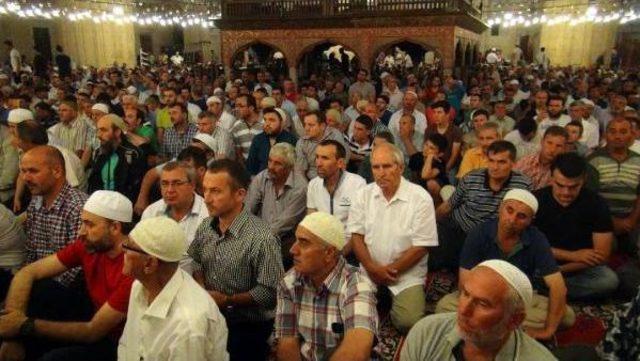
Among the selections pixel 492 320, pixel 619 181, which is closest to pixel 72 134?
pixel 492 320

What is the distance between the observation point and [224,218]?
324 centimetres

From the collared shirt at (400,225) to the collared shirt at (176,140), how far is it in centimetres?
337

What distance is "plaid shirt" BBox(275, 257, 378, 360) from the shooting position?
101 inches

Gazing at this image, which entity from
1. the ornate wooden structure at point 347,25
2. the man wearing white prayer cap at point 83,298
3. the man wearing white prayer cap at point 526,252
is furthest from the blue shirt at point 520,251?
the ornate wooden structure at point 347,25

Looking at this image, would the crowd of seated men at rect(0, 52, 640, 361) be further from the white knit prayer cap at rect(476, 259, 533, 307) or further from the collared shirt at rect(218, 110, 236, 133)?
the collared shirt at rect(218, 110, 236, 133)

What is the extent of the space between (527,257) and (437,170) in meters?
2.28

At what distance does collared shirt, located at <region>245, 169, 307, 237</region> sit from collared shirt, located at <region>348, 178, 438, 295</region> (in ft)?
2.59

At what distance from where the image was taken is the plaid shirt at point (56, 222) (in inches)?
140

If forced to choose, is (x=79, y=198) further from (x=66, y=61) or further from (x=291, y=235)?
(x=66, y=61)

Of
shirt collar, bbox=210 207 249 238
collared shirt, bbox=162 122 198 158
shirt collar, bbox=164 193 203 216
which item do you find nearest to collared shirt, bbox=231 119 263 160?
collared shirt, bbox=162 122 198 158

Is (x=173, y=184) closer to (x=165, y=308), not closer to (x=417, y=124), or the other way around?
(x=165, y=308)

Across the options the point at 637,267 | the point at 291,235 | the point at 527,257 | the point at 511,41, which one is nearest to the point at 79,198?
the point at 291,235

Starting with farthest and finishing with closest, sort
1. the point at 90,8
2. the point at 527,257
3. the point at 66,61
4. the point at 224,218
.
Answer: the point at 90,8 → the point at 66,61 → the point at 527,257 → the point at 224,218

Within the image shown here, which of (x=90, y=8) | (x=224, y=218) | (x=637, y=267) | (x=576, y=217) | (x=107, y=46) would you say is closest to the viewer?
(x=224, y=218)
